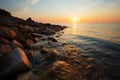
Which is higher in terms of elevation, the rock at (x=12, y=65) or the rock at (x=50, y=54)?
the rock at (x=12, y=65)

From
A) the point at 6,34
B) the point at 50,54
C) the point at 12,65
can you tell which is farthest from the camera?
the point at 6,34

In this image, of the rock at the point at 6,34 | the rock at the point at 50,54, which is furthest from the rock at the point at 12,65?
the rock at the point at 6,34

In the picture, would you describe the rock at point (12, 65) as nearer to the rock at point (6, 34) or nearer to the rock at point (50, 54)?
the rock at point (50, 54)

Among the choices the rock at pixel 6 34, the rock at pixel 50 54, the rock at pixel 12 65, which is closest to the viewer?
the rock at pixel 12 65

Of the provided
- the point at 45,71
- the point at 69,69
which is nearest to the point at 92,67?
the point at 69,69

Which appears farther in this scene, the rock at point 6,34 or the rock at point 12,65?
the rock at point 6,34

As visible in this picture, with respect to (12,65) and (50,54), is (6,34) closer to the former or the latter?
(50,54)

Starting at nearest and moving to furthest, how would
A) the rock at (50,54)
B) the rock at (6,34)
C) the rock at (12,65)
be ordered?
the rock at (12,65) < the rock at (50,54) < the rock at (6,34)

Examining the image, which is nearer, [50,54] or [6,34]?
[50,54]

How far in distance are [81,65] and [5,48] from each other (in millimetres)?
4301

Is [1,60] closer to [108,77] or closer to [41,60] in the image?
[41,60]

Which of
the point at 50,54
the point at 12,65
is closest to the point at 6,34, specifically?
the point at 50,54

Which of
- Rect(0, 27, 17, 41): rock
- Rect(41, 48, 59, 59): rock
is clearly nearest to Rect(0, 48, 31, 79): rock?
Rect(41, 48, 59, 59): rock

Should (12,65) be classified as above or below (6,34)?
below
